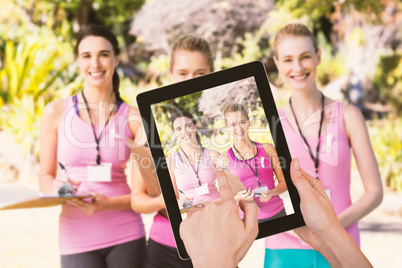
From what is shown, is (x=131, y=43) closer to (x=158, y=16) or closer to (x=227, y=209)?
(x=158, y=16)

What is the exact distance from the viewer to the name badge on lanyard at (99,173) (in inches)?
88.1

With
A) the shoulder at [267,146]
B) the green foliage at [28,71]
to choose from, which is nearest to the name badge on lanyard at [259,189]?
the shoulder at [267,146]

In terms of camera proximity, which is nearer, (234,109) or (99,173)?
(234,109)

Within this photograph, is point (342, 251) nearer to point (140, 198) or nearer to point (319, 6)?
point (140, 198)

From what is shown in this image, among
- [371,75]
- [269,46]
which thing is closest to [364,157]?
[269,46]

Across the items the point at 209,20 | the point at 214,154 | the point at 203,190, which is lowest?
the point at 203,190

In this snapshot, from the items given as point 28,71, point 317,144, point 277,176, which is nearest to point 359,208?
point 317,144

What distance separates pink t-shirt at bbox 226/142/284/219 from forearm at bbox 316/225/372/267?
18 cm

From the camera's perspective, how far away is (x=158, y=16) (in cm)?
1320

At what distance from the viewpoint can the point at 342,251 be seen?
1240 millimetres

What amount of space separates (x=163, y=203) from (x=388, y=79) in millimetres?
13284

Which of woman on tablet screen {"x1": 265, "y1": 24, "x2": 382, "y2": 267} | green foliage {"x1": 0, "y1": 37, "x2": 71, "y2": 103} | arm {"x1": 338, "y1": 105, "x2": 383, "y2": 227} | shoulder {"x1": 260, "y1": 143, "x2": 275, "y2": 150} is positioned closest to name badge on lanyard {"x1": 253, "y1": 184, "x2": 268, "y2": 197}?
shoulder {"x1": 260, "y1": 143, "x2": 275, "y2": 150}

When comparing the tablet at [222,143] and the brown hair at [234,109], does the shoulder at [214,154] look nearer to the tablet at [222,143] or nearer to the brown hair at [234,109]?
the tablet at [222,143]

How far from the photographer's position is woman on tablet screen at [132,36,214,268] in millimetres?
2047
